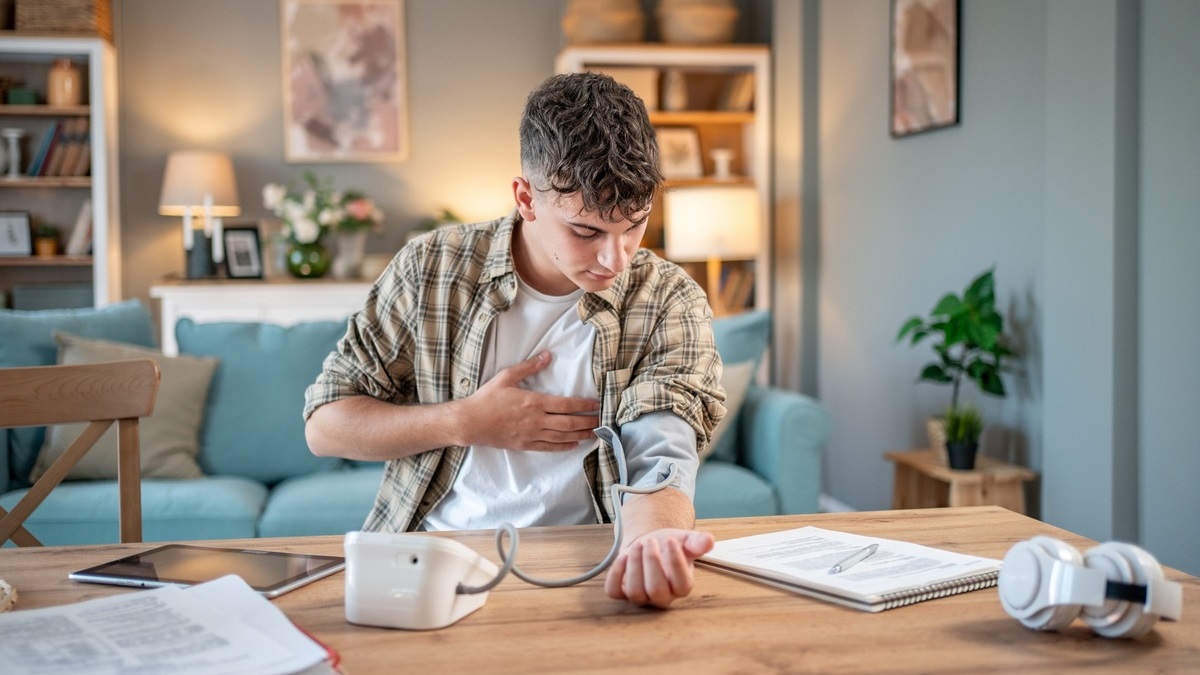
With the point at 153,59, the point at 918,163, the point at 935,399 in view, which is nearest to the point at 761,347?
the point at 935,399

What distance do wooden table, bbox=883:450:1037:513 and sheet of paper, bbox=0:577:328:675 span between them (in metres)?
2.35

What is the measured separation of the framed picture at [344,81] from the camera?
5258 mm

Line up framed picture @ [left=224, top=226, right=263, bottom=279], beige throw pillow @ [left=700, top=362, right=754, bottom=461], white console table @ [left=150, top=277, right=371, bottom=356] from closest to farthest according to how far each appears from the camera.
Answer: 1. beige throw pillow @ [left=700, top=362, right=754, bottom=461]
2. white console table @ [left=150, top=277, right=371, bottom=356]
3. framed picture @ [left=224, top=226, right=263, bottom=279]

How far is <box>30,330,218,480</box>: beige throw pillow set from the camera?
2.89m

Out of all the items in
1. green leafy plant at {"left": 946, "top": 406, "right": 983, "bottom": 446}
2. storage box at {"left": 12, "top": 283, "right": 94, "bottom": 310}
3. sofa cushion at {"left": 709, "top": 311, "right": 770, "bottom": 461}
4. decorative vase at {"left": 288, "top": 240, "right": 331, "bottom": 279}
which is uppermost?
decorative vase at {"left": 288, "top": 240, "right": 331, "bottom": 279}

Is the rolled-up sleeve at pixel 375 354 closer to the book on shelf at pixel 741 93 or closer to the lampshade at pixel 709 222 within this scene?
the lampshade at pixel 709 222

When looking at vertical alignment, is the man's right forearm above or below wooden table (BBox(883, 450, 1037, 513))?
above

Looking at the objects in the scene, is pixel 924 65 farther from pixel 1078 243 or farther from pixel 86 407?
pixel 86 407

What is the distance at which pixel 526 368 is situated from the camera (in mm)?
1393

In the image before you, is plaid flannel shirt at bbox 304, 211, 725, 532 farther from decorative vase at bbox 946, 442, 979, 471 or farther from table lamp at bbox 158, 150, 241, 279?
table lamp at bbox 158, 150, 241, 279

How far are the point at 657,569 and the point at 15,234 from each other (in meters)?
4.90

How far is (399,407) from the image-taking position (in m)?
1.43

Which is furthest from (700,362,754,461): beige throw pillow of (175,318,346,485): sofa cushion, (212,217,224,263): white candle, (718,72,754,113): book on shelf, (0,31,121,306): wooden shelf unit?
(0,31,121,306): wooden shelf unit

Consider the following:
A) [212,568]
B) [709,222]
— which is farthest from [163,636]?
[709,222]
